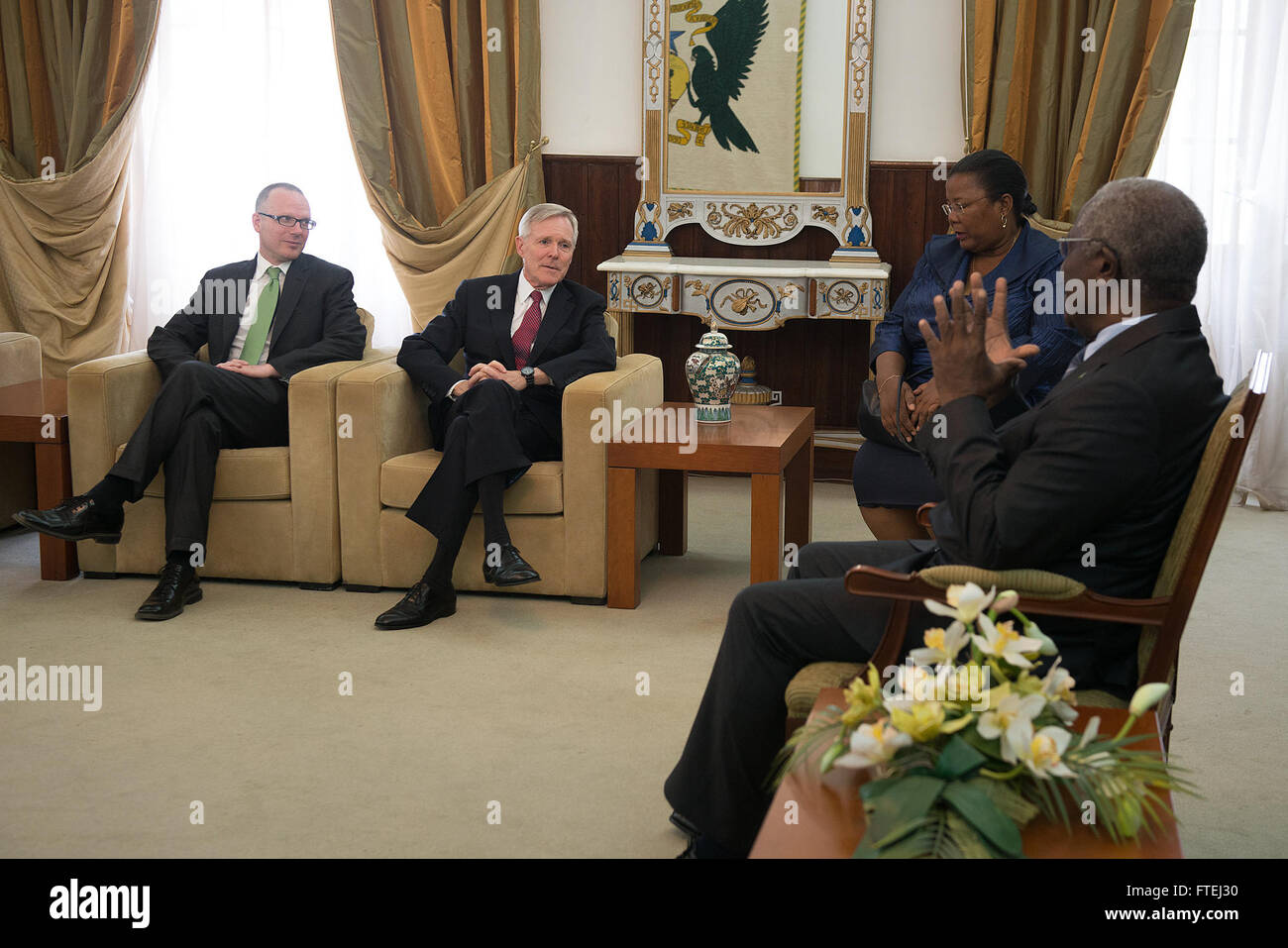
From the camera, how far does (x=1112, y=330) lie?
6.50ft

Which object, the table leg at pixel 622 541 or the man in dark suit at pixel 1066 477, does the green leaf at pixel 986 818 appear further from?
the table leg at pixel 622 541

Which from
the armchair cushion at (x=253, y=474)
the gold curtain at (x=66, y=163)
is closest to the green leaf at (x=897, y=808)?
the armchair cushion at (x=253, y=474)

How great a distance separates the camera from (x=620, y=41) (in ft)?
17.9

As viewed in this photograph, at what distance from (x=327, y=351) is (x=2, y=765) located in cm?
174

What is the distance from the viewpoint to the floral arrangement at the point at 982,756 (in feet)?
4.79

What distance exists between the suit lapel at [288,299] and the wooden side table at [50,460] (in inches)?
27.0

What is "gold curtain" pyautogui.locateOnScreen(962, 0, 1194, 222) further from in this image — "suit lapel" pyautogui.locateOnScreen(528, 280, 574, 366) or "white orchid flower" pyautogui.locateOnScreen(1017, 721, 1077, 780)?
"white orchid flower" pyautogui.locateOnScreen(1017, 721, 1077, 780)

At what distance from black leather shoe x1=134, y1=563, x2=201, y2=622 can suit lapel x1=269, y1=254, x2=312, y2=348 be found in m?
0.83

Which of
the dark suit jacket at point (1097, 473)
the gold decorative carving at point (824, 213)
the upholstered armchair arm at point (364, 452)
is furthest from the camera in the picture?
the gold decorative carving at point (824, 213)

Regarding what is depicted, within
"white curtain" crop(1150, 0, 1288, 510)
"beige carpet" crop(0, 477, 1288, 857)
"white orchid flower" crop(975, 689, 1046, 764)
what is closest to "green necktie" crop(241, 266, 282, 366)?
"beige carpet" crop(0, 477, 1288, 857)

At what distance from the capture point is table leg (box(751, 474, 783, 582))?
3584 mm

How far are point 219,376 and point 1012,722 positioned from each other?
296cm
